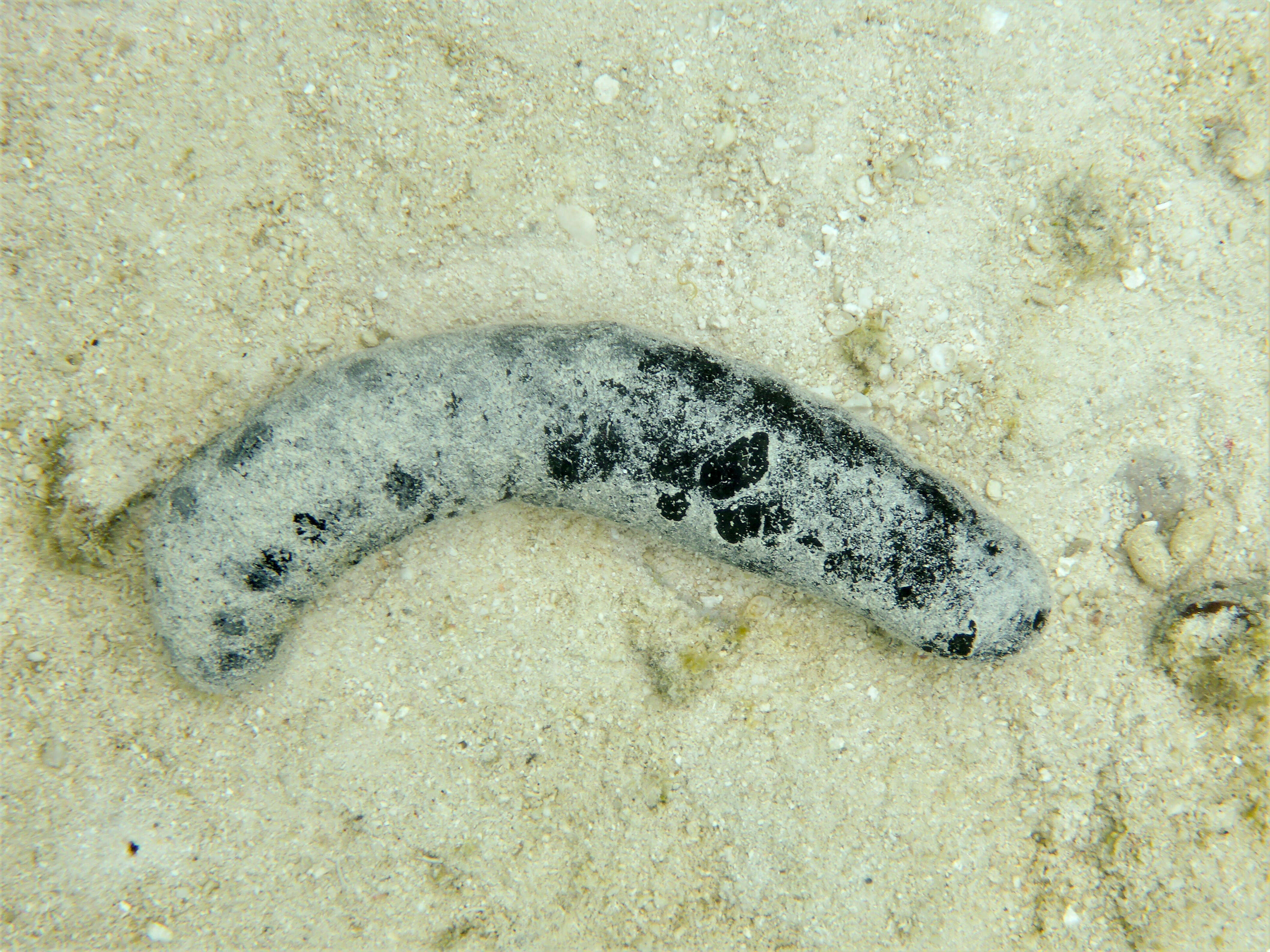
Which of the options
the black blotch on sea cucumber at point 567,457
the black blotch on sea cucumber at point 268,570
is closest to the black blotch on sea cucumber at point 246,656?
the black blotch on sea cucumber at point 268,570

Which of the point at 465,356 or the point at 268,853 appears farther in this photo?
the point at 268,853

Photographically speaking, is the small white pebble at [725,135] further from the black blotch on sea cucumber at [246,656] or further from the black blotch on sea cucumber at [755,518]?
the black blotch on sea cucumber at [246,656]

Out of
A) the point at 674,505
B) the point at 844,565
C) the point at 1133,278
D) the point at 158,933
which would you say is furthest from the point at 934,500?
the point at 158,933

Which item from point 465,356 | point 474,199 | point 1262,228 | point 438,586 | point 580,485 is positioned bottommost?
point 438,586

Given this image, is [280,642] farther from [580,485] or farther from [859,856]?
[859,856]

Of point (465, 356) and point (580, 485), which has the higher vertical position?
point (465, 356)

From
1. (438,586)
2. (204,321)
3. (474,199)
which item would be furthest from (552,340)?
(204,321)
